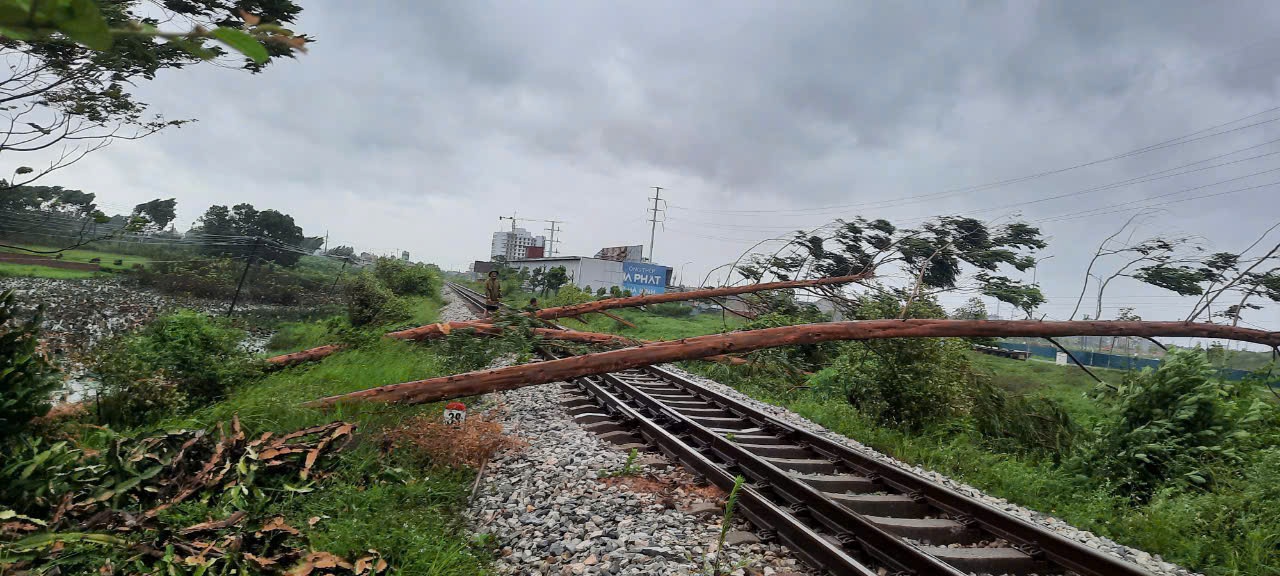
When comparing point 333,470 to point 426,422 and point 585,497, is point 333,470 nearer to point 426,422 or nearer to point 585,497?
point 426,422

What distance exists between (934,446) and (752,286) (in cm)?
481

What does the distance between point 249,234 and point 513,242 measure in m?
81.9

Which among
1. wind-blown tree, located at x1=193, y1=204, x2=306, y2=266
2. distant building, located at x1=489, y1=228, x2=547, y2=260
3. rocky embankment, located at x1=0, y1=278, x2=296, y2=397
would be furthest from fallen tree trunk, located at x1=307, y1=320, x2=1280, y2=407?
distant building, located at x1=489, y1=228, x2=547, y2=260

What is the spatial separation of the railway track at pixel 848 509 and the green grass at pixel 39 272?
28.5 feet

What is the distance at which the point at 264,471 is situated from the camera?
15.3 ft

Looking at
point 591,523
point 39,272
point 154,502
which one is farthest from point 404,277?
point 591,523

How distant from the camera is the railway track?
4.28 meters

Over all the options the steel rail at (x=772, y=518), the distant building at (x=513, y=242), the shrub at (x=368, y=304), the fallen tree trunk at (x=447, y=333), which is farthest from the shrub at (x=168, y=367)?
the distant building at (x=513, y=242)

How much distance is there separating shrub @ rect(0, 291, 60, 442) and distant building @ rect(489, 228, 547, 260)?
283 feet

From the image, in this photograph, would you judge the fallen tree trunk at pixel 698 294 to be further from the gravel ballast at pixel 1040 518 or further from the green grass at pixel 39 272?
the green grass at pixel 39 272

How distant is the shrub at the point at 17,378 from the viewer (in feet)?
12.8

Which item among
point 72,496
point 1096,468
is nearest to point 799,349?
point 1096,468

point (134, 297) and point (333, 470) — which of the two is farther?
point (134, 297)

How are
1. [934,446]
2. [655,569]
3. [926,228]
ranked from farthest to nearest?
[926,228]
[934,446]
[655,569]
